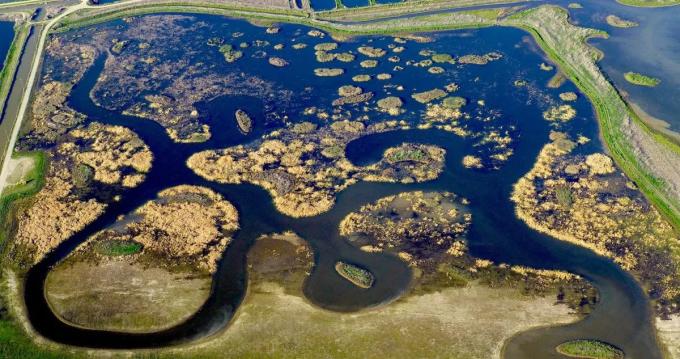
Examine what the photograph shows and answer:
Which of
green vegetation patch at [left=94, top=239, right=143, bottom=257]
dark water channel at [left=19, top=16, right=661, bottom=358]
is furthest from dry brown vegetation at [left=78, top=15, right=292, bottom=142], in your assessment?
green vegetation patch at [left=94, top=239, right=143, bottom=257]

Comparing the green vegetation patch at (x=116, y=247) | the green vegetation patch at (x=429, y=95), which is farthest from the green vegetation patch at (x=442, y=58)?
the green vegetation patch at (x=116, y=247)

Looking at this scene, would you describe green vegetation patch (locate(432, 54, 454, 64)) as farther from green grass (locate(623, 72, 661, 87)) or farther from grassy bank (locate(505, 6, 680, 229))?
green grass (locate(623, 72, 661, 87))

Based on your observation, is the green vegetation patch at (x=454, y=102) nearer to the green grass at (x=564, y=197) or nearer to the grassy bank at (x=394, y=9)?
the green grass at (x=564, y=197)

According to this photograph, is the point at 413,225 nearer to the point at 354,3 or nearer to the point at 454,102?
the point at 454,102

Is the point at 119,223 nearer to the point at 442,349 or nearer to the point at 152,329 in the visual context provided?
the point at 152,329

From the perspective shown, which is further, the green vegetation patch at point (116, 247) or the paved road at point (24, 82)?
the paved road at point (24, 82)
